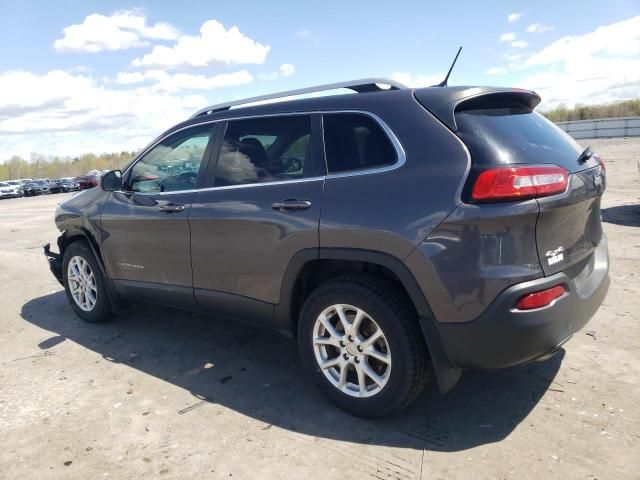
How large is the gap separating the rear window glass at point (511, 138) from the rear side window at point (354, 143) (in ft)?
1.44

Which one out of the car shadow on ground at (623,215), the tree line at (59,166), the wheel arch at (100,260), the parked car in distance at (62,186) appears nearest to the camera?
the wheel arch at (100,260)

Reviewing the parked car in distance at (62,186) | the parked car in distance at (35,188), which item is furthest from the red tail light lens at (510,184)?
the parked car in distance at (62,186)

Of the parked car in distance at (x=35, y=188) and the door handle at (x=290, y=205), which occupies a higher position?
the door handle at (x=290, y=205)

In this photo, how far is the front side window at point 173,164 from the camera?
4.06 metres

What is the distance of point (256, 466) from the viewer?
2.79 meters

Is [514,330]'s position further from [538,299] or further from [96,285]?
[96,285]

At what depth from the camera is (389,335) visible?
2.91 m

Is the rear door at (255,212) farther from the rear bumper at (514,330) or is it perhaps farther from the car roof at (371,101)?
the rear bumper at (514,330)

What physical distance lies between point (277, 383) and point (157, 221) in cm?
162

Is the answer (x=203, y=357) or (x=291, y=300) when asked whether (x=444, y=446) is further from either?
(x=203, y=357)

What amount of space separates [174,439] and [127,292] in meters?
1.96

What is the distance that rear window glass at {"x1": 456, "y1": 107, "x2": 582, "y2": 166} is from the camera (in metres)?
2.71

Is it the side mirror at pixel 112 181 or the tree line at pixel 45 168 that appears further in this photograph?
the tree line at pixel 45 168

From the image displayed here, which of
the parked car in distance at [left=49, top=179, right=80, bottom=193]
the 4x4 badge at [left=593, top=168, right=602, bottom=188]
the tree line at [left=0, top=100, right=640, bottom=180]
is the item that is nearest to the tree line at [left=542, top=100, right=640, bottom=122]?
the tree line at [left=0, top=100, right=640, bottom=180]
